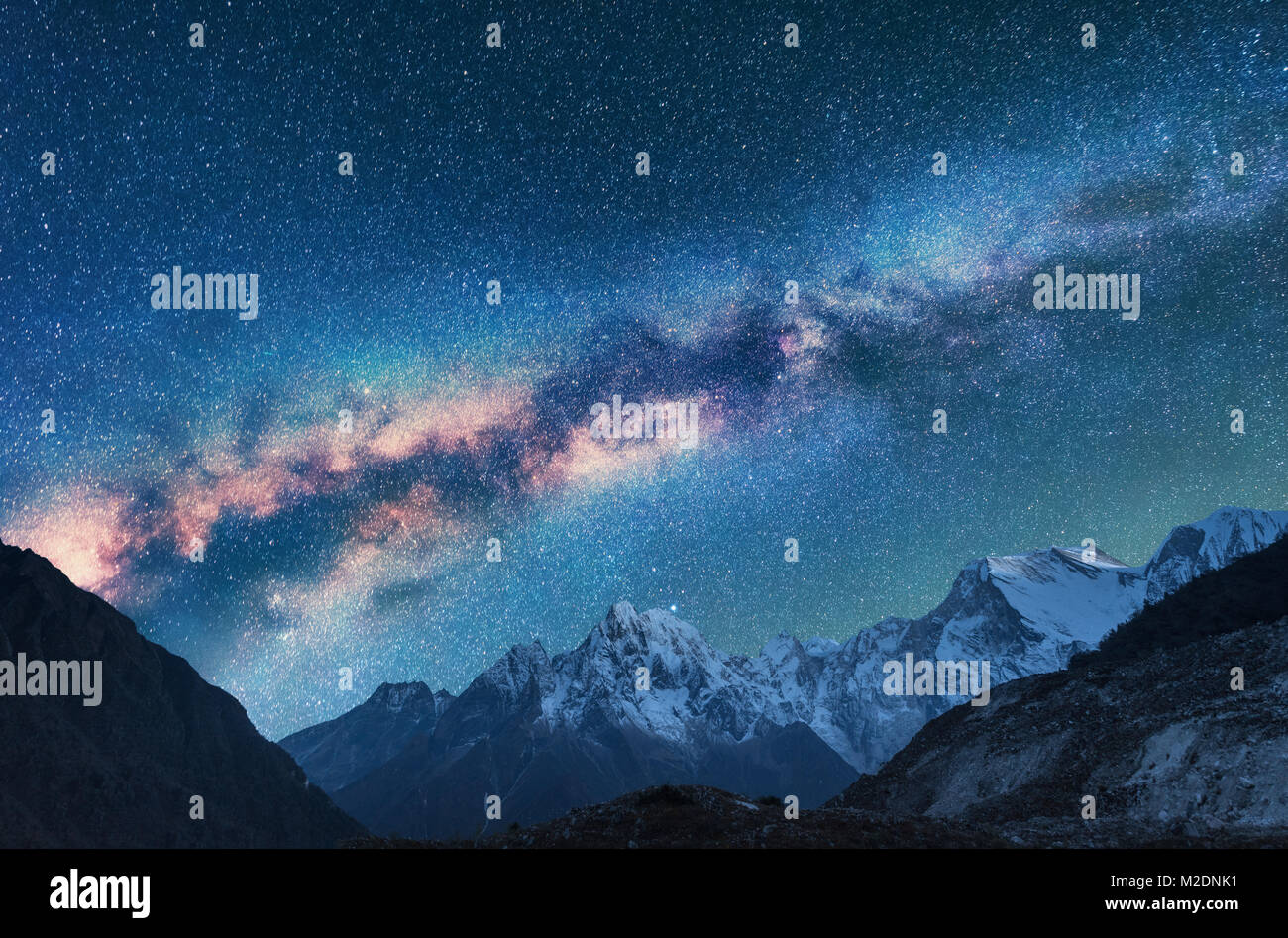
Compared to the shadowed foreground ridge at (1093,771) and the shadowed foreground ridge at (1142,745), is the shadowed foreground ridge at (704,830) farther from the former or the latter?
the shadowed foreground ridge at (1142,745)

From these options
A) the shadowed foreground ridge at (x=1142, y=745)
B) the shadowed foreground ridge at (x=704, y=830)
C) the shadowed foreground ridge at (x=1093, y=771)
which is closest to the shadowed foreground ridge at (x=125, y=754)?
the shadowed foreground ridge at (x=704, y=830)

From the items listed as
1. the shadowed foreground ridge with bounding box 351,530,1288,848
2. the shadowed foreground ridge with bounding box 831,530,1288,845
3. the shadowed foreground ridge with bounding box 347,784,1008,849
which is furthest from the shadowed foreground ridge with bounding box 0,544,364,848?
the shadowed foreground ridge with bounding box 831,530,1288,845

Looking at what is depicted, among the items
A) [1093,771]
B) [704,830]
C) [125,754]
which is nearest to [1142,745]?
[1093,771]

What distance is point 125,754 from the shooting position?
470 feet

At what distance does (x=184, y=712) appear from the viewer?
172125 millimetres

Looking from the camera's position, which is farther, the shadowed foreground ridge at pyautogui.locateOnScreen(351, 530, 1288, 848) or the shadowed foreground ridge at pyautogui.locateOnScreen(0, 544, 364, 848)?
the shadowed foreground ridge at pyautogui.locateOnScreen(0, 544, 364, 848)

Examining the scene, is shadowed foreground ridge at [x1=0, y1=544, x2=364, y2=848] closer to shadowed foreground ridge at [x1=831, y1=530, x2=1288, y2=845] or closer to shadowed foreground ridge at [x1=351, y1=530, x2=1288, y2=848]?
shadowed foreground ridge at [x1=351, y1=530, x2=1288, y2=848]

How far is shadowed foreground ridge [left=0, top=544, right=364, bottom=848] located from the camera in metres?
122

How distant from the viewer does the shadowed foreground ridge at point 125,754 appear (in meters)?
122

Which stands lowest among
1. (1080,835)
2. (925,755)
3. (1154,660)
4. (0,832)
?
(0,832)
